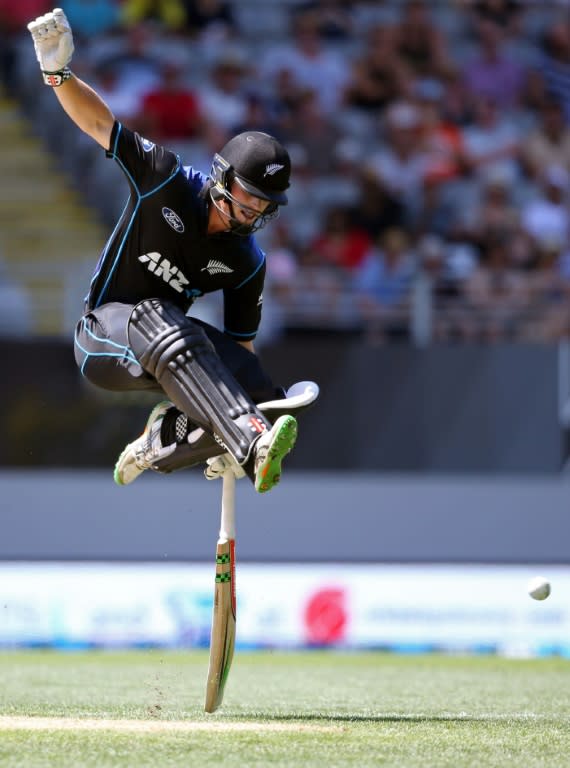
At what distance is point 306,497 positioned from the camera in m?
11.0

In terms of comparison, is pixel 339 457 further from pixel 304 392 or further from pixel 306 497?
pixel 304 392

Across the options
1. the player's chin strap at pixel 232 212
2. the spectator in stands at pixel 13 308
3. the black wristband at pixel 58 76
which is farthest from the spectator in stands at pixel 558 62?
the black wristband at pixel 58 76

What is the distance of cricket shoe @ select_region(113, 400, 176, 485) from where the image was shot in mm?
5812

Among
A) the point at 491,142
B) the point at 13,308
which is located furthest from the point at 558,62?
the point at 13,308

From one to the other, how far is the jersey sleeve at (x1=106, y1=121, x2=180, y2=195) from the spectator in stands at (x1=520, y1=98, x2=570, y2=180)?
7.99 m

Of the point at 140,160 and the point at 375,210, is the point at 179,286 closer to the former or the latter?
the point at 140,160

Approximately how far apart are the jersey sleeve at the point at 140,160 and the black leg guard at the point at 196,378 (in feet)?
1.89

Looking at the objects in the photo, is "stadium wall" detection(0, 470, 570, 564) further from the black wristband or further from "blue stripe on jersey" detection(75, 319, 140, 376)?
the black wristband

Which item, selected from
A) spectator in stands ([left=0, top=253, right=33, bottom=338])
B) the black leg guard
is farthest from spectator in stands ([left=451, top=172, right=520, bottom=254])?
the black leg guard

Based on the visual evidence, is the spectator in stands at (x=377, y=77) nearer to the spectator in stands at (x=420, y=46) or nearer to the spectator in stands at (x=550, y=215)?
the spectator in stands at (x=420, y=46)

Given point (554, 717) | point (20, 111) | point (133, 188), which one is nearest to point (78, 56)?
point (20, 111)

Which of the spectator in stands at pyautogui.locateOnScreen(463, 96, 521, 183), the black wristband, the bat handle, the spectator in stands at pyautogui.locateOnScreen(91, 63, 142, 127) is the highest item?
the black wristband

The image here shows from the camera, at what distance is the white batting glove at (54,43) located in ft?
17.2

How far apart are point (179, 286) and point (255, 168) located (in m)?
0.67
